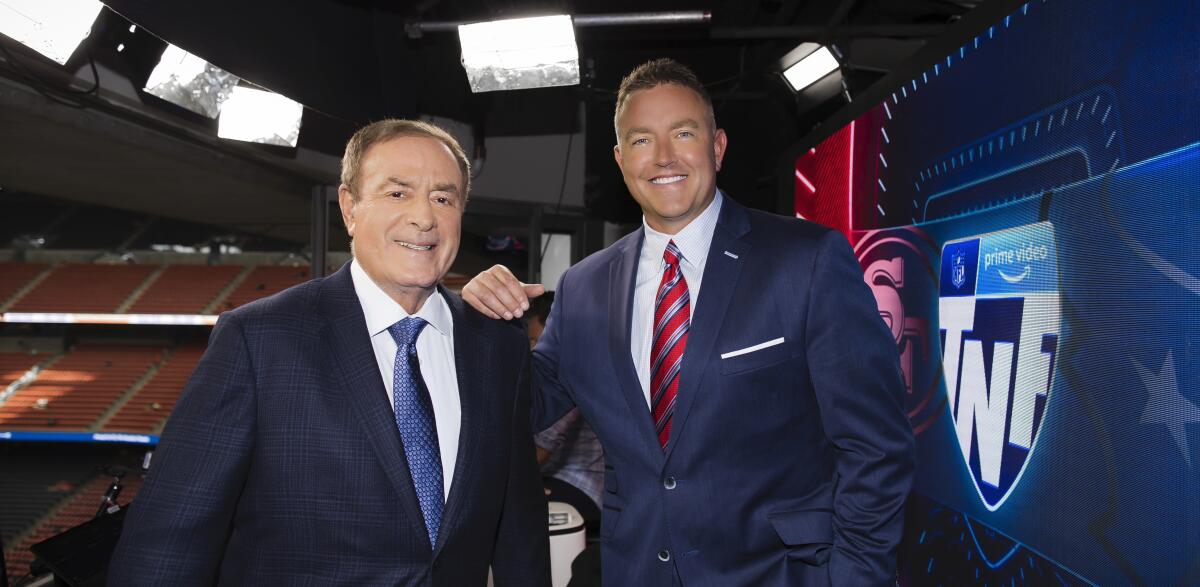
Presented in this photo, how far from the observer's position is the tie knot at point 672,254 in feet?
5.33

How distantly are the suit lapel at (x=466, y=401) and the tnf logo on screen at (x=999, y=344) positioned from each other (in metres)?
1.25

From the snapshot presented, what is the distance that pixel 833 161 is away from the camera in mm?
3301

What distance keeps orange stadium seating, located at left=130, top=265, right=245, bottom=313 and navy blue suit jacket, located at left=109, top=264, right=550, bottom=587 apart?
60.7 feet

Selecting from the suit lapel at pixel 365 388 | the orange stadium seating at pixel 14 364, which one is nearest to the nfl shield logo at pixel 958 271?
the suit lapel at pixel 365 388

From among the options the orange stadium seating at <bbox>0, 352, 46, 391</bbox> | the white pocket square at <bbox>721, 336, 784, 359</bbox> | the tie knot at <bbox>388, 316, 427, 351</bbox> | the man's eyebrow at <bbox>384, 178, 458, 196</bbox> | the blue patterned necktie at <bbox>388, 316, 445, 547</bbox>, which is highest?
the man's eyebrow at <bbox>384, 178, 458, 196</bbox>

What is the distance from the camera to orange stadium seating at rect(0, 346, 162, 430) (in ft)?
52.4

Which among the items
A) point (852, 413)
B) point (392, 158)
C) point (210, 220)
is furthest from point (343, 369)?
point (210, 220)

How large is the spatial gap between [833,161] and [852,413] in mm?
2125

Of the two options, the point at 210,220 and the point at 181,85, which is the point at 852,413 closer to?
the point at 181,85

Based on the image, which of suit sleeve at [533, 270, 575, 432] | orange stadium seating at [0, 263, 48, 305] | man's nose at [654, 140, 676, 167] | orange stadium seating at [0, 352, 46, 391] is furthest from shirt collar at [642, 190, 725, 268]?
orange stadium seating at [0, 263, 48, 305]

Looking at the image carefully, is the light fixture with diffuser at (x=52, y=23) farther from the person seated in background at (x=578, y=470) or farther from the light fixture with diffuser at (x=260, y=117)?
the person seated in background at (x=578, y=470)

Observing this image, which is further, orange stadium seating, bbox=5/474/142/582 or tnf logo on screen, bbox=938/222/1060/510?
orange stadium seating, bbox=5/474/142/582

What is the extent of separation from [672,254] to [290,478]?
0.87 meters

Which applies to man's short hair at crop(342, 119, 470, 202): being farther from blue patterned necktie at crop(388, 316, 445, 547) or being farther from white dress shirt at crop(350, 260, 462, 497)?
blue patterned necktie at crop(388, 316, 445, 547)
